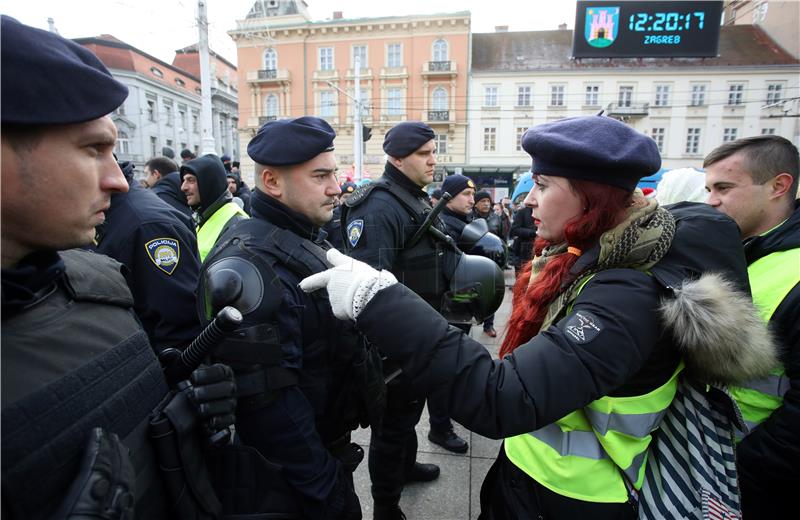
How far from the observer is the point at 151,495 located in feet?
3.44

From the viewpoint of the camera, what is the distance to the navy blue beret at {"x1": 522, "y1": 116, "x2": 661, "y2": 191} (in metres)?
1.13

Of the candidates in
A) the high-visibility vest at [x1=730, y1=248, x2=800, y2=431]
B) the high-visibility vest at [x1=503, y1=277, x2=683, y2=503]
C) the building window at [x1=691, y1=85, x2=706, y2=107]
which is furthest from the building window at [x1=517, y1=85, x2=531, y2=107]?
the high-visibility vest at [x1=503, y1=277, x2=683, y2=503]

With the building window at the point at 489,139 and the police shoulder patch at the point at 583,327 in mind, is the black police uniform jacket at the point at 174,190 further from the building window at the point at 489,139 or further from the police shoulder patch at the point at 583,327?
the building window at the point at 489,139

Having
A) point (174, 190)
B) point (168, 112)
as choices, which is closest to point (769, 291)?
point (174, 190)

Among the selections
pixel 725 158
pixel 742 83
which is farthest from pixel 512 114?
pixel 725 158

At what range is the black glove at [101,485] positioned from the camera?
0.77 meters

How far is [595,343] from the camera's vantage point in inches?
40.3

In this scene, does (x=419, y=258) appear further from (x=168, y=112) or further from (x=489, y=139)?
(x=168, y=112)

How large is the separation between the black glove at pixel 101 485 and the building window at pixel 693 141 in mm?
38181

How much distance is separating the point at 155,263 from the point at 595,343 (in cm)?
221

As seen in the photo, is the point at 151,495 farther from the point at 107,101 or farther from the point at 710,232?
the point at 710,232

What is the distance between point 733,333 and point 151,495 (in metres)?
1.54

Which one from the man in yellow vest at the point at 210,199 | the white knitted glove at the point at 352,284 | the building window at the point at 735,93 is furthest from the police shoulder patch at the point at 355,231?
the building window at the point at 735,93

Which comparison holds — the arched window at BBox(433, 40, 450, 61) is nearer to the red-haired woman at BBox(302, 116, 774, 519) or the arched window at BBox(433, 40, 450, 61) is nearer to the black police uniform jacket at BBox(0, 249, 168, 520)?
the red-haired woman at BBox(302, 116, 774, 519)
